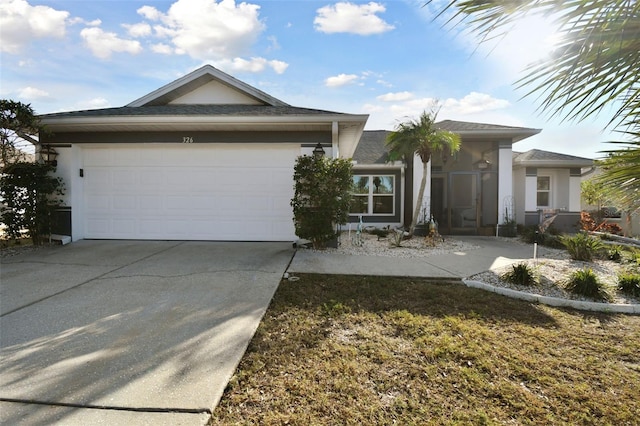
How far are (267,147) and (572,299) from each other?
6.97 m

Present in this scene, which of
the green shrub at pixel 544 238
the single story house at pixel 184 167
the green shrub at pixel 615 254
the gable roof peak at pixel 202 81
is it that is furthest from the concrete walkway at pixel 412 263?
the gable roof peak at pixel 202 81

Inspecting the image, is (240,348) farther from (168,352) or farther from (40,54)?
(40,54)

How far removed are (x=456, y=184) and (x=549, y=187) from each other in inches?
207

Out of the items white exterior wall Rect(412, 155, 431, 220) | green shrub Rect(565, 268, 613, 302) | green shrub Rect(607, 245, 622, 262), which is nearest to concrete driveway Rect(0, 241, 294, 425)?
green shrub Rect(565, 268, 613, 302)

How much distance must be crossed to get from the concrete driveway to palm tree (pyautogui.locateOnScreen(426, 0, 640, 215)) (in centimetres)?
294

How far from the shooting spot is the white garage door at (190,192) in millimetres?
8109

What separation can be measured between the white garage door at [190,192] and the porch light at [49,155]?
2.16ft

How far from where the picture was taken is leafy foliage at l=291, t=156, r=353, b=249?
6.97 metres

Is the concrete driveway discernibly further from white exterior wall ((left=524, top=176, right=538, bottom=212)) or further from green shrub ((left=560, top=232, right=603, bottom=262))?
white exterior wall ((left=524, top=176, right=538, bottom=212))

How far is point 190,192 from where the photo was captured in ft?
26.9

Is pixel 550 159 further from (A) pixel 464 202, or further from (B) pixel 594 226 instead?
(A) pixel 464 202

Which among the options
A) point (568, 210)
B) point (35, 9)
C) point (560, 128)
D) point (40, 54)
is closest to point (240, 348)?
point (560, 128)

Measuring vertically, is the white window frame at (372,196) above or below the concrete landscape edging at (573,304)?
above

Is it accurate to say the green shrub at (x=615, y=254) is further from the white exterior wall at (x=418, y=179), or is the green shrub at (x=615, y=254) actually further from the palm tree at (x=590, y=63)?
the palm tree at (x=590, y=63)
